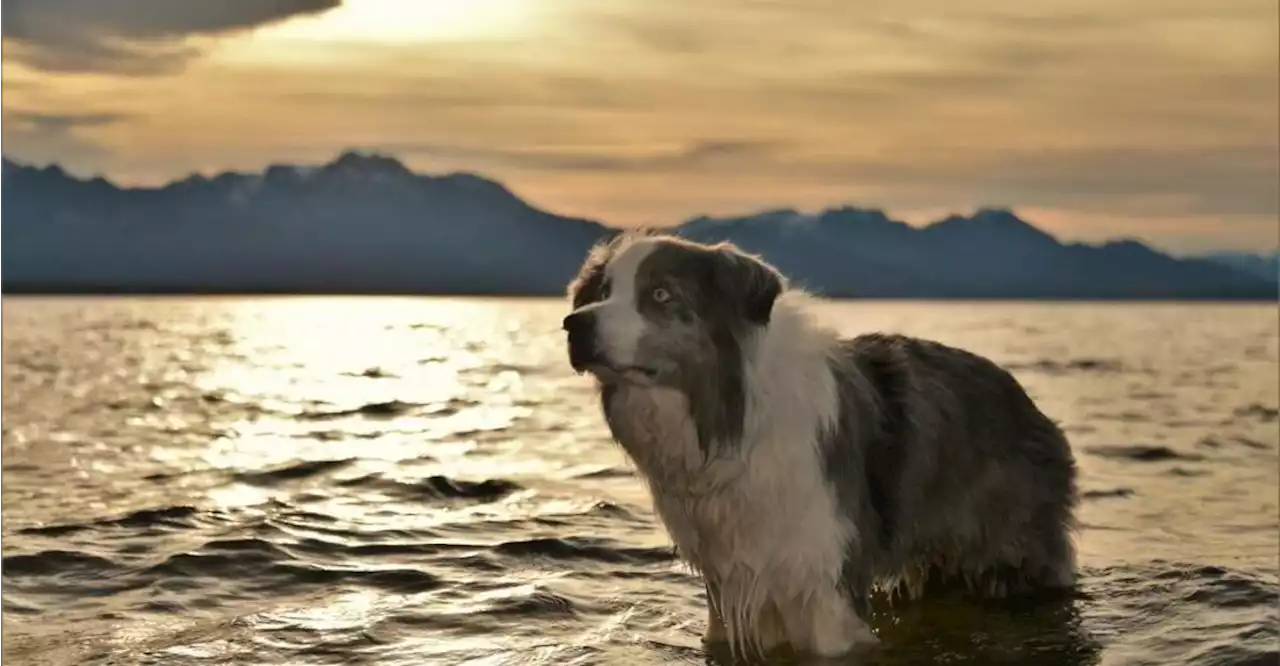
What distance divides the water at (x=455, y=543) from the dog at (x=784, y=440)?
16.4 inches

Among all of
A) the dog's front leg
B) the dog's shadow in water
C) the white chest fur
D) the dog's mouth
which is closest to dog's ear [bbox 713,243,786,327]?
the white chest fur

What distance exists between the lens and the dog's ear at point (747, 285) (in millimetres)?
6730

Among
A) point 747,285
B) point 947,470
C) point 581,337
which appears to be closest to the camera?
point 581,337

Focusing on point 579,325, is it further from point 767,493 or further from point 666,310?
point 767,493

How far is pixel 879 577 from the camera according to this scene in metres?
7.65

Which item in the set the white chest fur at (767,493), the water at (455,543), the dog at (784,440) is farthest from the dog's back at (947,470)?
the water at (455,543)

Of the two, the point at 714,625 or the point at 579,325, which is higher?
the point at 579,325

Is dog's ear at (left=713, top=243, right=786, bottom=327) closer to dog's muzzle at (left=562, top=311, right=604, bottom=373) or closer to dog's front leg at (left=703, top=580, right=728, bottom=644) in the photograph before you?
dog's muzzle at (left=562, top=311, right=604, bottom=373)

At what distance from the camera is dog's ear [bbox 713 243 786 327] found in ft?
22.1

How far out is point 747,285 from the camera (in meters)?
6.76

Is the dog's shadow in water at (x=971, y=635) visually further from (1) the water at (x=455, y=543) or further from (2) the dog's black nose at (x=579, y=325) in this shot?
(2) the dog's black nose at (x=579, y=325)

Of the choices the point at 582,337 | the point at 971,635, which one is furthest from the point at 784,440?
the point at 971,635

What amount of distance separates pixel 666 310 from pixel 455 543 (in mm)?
4728

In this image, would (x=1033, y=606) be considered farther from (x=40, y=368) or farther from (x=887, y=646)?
(x=40, y=368)
